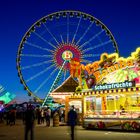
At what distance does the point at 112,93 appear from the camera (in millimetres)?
24266

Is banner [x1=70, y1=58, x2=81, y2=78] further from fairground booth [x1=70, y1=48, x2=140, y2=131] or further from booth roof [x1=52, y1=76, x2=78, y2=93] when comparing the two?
booth roof [x1=52, y1=76, x2=78, y2=93]

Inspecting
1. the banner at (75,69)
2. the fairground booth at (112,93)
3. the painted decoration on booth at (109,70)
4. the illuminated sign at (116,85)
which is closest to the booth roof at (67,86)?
the banner at (75,69)

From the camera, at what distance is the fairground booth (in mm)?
23078

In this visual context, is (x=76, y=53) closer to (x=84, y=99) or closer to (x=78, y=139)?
(x=84, y=99)

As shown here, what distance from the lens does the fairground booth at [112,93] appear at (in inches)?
909

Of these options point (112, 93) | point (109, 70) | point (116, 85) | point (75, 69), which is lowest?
point (112, 93)

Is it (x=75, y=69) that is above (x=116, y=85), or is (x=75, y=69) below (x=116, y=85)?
above

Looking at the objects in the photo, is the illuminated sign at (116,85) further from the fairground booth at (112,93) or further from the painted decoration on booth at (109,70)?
the painted decoration on booth at (109,70)

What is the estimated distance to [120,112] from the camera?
77.7ft

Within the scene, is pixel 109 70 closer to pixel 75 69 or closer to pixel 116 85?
pixel 116 85

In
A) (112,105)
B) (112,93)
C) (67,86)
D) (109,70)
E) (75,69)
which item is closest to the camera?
(112,93)

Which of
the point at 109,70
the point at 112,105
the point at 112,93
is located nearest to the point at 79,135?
the point at 112,93

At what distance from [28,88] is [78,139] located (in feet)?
70.2

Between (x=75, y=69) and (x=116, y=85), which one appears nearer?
(x=116, y=85)
